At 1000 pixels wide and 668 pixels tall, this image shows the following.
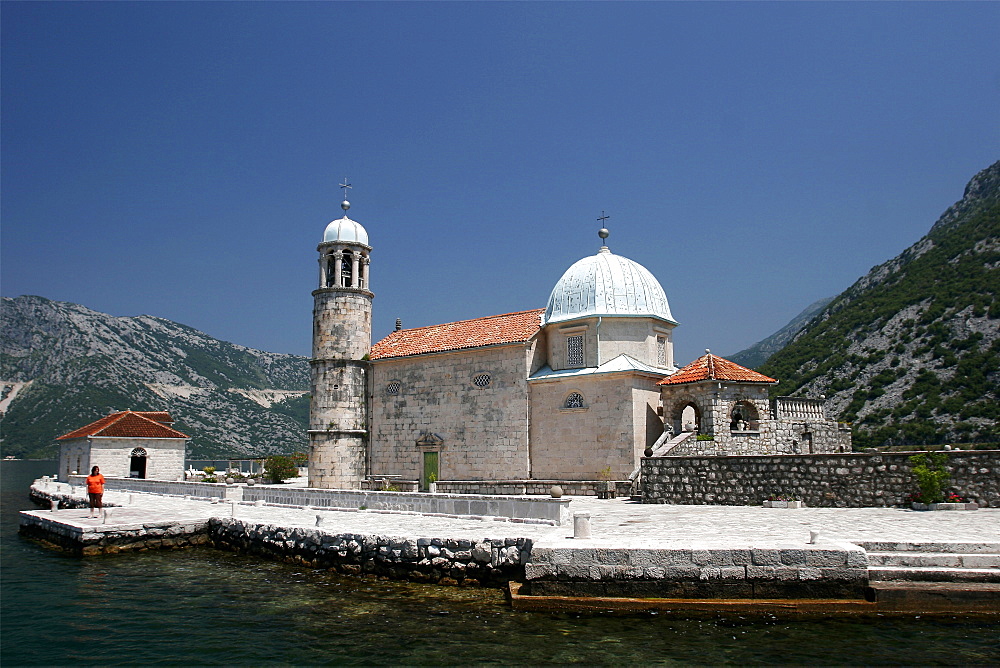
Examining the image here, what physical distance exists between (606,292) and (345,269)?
1310 centimetres

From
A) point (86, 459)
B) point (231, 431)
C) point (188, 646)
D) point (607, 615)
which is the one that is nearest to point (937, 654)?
point (607, 615)

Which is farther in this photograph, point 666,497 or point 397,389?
point 397,389

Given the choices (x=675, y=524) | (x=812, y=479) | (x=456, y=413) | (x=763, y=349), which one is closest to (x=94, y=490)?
(x=456, y=413)

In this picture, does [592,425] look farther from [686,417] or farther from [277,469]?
[277,469]

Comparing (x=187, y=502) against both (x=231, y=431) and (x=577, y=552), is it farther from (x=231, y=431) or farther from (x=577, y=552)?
(x=231, y=431)

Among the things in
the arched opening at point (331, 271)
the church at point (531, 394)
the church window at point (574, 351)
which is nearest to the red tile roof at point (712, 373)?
the church at point (531, 394)

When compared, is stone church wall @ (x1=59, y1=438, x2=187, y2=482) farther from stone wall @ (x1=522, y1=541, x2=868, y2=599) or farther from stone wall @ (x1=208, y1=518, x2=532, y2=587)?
stone wall @ (x1=522, y1=541, x2=868, y2=599)

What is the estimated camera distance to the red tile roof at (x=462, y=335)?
3080cm

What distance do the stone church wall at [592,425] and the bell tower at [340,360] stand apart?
916cm

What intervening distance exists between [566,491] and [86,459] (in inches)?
1174

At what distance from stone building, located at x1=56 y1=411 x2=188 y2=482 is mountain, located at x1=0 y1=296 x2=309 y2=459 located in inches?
3357

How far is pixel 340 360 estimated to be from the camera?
33.2 m

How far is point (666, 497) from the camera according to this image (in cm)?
2091

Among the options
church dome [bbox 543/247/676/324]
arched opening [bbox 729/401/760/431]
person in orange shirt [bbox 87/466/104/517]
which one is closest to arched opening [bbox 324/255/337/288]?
church dome [bbox 543/247/676/324]
